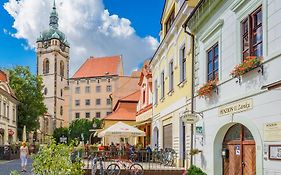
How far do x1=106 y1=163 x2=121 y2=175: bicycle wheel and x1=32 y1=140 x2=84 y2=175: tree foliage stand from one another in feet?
32.6

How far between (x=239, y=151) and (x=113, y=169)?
7.59 m

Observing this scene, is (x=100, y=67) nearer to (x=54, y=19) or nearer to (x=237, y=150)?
(x=54, y=19)

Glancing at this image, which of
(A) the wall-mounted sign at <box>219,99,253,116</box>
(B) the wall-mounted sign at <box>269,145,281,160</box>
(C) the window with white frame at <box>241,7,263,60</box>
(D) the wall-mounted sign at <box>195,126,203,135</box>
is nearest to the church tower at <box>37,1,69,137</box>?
(D) the wall-mounted sign at <box>195,126,203,135</box>

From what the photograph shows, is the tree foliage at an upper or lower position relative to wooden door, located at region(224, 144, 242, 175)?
upper

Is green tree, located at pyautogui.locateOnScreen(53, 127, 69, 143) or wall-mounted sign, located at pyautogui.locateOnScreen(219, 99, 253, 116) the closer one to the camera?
wall-mounted sign, located at pyautogui.locateOnScreen(219, 99, 253, 116)

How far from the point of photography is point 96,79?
104812mm

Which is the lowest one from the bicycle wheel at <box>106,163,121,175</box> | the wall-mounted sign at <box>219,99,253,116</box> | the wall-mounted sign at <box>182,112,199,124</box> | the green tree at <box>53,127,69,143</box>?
the green tree at <box>53,127,69,143</box>

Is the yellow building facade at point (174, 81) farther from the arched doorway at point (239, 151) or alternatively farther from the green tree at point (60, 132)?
the green tree at point (60, 132)

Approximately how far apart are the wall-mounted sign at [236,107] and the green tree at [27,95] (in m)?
45.4

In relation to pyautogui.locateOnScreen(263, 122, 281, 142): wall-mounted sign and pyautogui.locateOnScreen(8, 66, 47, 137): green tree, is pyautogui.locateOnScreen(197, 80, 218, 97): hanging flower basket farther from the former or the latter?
pyautogui.locateOnScreen(8, 66, 47, 137): green tree

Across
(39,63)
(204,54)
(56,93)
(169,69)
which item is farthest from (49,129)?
(204,54)

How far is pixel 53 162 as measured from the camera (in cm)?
921

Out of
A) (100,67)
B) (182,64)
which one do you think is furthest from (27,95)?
(100,67)

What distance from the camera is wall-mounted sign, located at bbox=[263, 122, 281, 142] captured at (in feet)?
33.1
